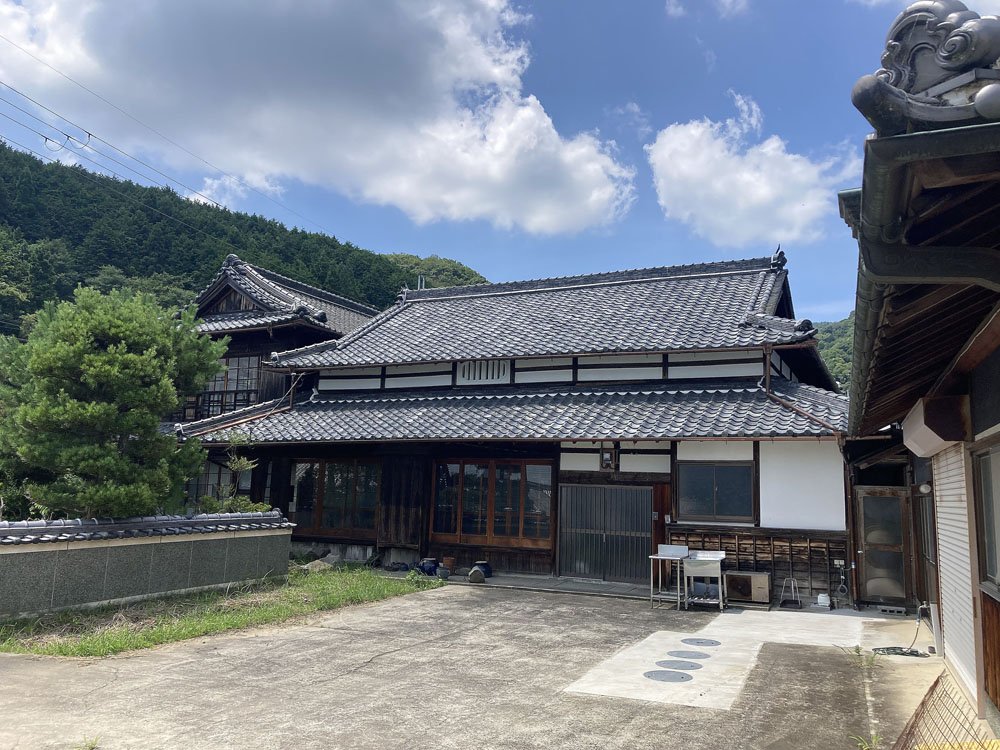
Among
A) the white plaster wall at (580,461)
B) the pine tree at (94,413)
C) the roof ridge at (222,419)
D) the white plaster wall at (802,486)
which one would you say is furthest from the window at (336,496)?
the white plaster wall at (802,486)

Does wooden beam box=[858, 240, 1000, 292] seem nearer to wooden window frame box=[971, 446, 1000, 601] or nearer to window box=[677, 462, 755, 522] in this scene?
wooden window frame box=[971, 446, 1000, 601]

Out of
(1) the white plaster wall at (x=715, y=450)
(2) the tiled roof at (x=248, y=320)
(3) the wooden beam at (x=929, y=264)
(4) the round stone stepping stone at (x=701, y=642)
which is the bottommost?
(4) the round stone stepping stone at (x=701, y=642)

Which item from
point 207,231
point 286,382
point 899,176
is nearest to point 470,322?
point 286,382

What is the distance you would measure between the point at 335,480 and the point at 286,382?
13.0 feet

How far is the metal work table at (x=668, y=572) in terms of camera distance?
1051cm

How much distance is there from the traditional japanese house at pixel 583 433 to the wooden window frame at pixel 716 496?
1.1 inches

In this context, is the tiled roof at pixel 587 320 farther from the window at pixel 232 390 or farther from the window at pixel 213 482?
the window at pixel 213 482

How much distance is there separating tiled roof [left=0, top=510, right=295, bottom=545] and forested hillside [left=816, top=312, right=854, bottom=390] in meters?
29.0

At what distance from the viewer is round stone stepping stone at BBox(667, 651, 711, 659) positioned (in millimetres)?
7469

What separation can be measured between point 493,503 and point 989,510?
32.6ft

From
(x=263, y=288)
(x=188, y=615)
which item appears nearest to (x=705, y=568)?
(x=188, y=615)

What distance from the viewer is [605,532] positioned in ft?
42.2

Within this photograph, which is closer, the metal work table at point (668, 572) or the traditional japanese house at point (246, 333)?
the metal work table at point (668, 572)

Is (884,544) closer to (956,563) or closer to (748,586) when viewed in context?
(748,586)
